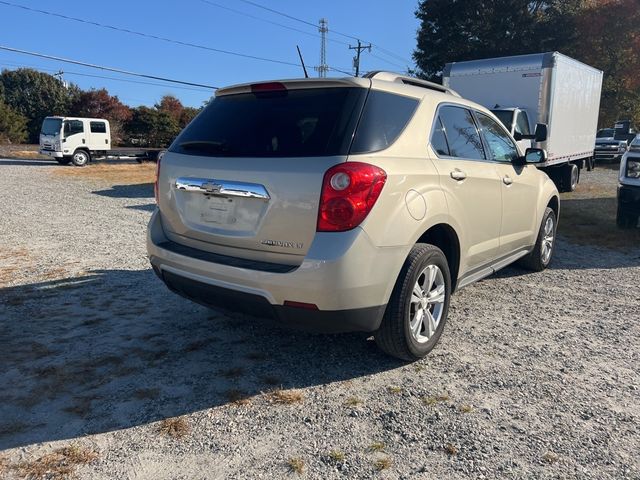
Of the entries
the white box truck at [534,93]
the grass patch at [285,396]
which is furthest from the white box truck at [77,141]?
the grass patch at [285,396]

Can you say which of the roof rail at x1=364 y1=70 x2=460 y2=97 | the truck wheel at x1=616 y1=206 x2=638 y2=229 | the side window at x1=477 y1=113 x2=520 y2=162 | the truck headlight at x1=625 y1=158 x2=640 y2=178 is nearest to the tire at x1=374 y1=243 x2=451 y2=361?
the roof rail at x1=364 y1=70 x2=460 y2=97

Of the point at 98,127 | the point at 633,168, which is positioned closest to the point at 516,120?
the point at 633,168

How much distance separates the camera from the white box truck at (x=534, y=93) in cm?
1136

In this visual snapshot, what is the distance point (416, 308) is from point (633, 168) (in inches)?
228

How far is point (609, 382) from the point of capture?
126 inches

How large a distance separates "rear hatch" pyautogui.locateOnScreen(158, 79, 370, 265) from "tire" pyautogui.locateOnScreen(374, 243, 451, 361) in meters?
0.70

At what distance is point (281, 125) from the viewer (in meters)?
3.16

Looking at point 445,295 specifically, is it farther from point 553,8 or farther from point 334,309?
point 553,8

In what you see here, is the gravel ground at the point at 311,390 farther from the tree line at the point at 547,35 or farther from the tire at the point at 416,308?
the tree line at the point at 547,35

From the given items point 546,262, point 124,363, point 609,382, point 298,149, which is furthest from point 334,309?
point 546,262

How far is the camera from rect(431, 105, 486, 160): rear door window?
381 centimetres

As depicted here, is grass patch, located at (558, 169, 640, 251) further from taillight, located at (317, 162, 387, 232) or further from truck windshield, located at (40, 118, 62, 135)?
truck windshield, located at (40, 118, 62, 135)

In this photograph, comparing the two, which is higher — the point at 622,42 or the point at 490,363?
the point at 622,42

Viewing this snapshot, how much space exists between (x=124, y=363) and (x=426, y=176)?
2345 millimetres
